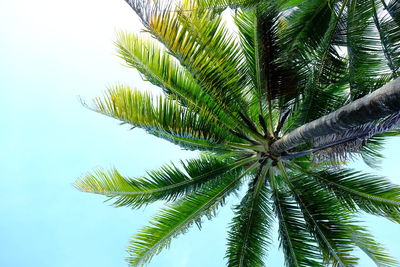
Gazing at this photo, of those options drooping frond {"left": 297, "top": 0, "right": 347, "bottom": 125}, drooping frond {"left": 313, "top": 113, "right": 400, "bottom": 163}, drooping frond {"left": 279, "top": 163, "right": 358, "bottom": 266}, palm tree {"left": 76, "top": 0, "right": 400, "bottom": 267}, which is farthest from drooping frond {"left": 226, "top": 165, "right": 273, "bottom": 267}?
drooping frond {"left": 297, "top": 0, "right": 347, "bottom": 125}

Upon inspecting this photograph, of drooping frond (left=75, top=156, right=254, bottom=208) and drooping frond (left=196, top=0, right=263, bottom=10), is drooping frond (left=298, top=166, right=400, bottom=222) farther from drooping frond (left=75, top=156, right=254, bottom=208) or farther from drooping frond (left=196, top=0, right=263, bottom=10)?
drooping frond (left=196, top=0, right=263, bottom=10)

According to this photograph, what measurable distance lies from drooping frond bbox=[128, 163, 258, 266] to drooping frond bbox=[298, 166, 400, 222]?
160cm

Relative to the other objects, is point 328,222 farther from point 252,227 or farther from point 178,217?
point 178,217

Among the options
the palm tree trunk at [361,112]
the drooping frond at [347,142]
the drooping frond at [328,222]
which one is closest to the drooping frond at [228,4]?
the palm tree trunk at [361,112]

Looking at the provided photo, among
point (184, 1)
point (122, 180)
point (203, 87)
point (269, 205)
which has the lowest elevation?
point (122, 180)

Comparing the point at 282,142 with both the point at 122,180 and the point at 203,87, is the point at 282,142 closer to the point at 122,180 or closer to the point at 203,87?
the point at 203,87

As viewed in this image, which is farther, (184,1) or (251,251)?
(251,251)

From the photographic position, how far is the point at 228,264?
6969mm

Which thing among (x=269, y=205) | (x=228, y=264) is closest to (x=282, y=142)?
(x=269, y=205)

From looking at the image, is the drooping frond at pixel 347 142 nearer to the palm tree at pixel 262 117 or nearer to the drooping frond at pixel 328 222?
the palm tree at pixel 262 117

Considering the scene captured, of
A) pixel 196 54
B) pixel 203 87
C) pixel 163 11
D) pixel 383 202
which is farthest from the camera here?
pixel 383 202

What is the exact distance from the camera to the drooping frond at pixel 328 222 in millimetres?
6461

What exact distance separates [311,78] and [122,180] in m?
3.84

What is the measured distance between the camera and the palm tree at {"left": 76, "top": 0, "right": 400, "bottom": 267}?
5789 mm
